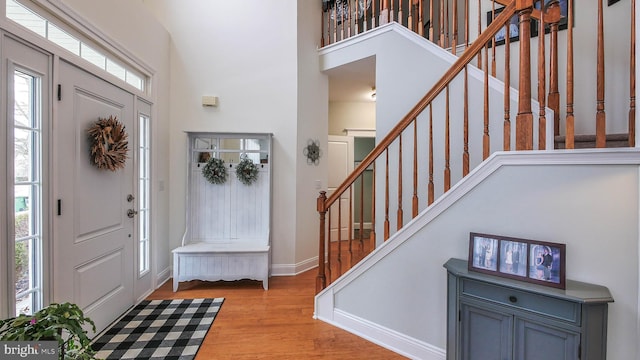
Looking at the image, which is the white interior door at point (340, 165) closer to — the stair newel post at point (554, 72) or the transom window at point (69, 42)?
the transom window at point (69, 42)

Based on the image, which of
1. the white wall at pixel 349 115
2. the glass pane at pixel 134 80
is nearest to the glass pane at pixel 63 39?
the glass pane at pixel 134 80

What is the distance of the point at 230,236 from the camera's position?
11.2ft

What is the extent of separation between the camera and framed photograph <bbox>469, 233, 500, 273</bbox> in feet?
5.11

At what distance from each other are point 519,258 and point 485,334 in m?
0.46

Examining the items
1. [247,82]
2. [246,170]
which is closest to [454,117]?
[246,170]

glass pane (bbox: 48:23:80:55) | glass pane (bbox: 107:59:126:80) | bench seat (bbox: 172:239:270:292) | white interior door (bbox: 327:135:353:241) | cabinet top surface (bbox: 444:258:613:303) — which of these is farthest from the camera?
white interior door (bbox: 327:135:353:241)

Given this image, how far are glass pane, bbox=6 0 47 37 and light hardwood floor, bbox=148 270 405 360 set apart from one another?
235 cm

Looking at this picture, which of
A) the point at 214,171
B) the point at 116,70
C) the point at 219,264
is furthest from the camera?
the point at 214,171

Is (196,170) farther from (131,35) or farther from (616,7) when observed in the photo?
(616,7)

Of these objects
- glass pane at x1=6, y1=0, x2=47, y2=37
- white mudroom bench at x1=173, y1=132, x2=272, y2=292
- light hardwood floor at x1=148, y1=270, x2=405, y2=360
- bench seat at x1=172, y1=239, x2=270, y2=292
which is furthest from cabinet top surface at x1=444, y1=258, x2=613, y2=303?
glass pane at x1=6, y1=0, x2=47, y2=37

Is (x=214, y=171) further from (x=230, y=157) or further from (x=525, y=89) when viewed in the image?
(x=525, y=89)

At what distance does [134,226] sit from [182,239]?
70 cm

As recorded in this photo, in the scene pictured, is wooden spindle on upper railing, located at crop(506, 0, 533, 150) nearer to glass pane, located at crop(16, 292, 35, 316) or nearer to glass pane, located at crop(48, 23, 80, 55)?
glass pane, located at crop(48, 23, 80, 55)

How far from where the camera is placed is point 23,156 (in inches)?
65.7
